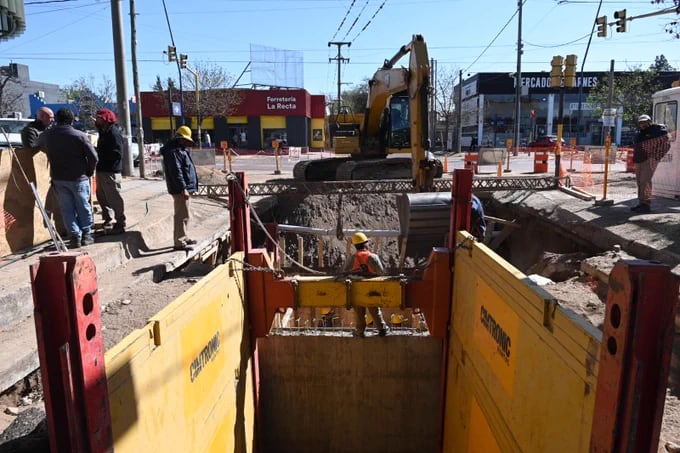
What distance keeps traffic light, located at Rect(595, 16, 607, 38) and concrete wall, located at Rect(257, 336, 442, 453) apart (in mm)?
18400

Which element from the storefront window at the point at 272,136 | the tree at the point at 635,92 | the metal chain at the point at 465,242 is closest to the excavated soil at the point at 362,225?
the metal chain at the point at 465,242

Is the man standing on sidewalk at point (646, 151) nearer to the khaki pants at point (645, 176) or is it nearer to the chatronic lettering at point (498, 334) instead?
the khaki pants at point (645, 176)

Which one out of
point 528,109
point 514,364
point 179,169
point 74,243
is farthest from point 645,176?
point 528,109

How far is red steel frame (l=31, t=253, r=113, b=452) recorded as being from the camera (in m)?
1.88

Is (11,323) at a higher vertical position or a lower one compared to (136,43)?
lower

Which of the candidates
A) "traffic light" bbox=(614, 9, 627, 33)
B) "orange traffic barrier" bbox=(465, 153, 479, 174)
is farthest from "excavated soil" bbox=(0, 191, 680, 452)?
"traffic light" bbox=(614, 9, 627, 33)

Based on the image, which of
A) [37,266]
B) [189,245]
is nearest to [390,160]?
[189,245]

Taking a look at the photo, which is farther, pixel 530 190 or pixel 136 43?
pixel 136 43

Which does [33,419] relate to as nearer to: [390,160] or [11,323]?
[11,323]

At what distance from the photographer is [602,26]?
1905 centimetres

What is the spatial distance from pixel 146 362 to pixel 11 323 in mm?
3238

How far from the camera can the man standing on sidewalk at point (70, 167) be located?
20.5 feet

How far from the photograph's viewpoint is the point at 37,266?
1.92 meters

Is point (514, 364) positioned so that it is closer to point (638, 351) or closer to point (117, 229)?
point (638, 351)
